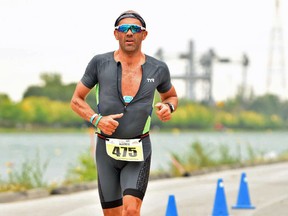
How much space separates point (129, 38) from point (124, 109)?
2.12 feet

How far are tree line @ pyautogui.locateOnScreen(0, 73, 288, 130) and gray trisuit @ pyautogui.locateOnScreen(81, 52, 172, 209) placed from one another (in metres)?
63.8

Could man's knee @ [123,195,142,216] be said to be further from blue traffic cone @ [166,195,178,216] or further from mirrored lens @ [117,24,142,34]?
blue traffic cone @ [166,195,178,216]

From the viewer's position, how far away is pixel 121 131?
901 centimetres

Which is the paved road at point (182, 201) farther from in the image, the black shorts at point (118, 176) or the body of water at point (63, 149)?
the black shorts at point (118, 176)

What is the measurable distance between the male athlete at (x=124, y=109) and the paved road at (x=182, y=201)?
5.97 meters

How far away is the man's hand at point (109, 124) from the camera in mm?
8773

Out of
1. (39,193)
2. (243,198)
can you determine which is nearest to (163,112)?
(243,198)

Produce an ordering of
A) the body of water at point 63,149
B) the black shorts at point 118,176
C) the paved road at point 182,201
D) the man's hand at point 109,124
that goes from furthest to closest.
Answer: the body of water at point 63,149 → the paved road at point 182,201 → the black shorts at point 118,176 → the man's hand at point 109,124

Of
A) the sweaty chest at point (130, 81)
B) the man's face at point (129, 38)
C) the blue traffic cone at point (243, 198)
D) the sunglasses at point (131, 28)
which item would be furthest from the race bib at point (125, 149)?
the blue traffic cone at point (243, 198)

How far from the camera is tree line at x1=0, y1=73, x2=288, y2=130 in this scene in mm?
92688

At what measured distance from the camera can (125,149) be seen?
9047 millimetres

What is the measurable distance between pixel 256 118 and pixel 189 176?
106 meters

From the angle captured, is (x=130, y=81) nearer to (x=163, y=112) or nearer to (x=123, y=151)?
(x=163, y=112)

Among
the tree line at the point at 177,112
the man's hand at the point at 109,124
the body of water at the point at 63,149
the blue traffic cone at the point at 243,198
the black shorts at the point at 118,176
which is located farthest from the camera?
the tree line at the point at 177,112
